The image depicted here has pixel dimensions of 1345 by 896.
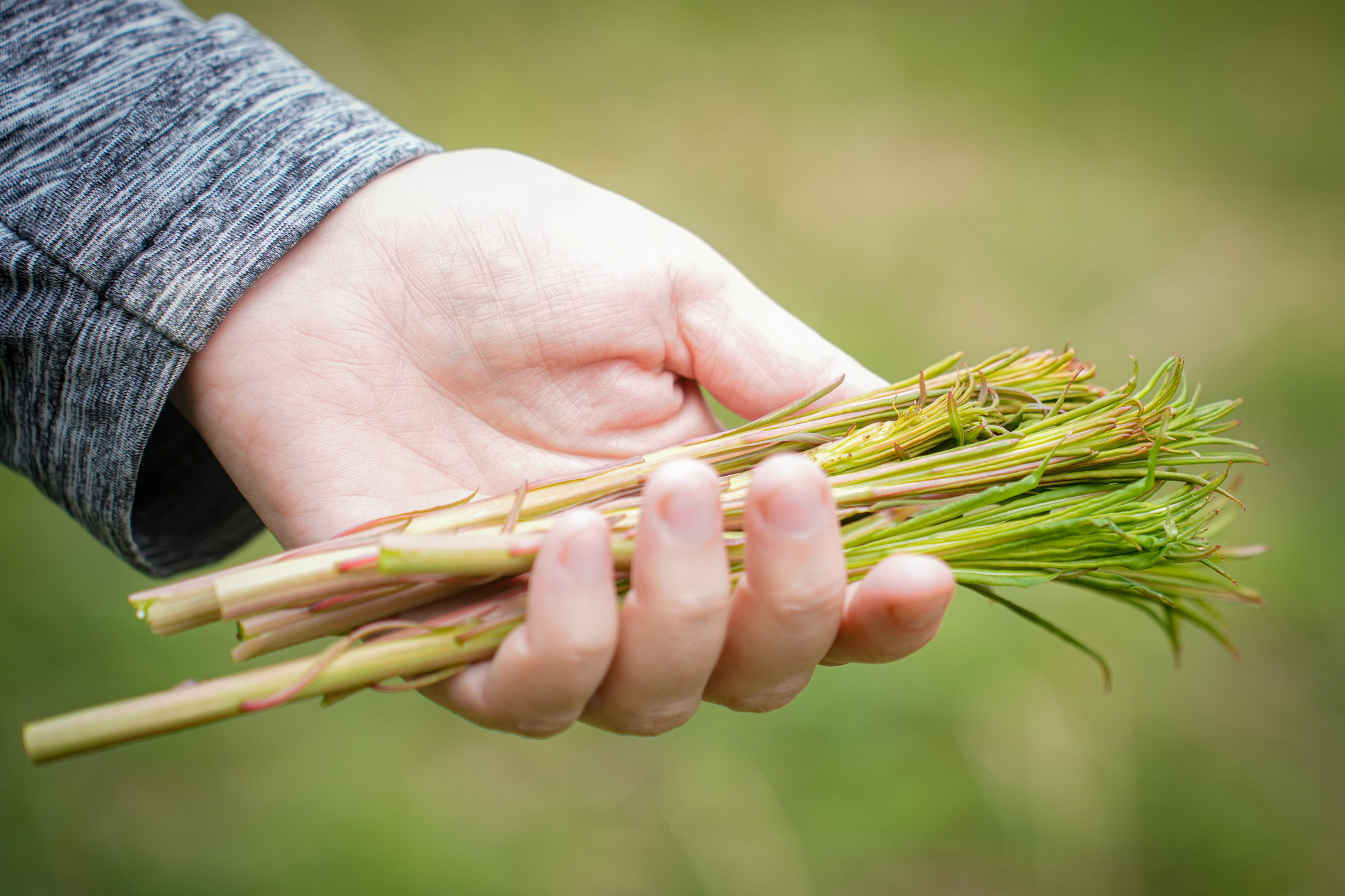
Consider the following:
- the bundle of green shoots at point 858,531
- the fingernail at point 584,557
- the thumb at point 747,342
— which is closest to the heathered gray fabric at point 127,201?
the bundle of green shoots at point 858,531

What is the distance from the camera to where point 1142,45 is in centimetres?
421

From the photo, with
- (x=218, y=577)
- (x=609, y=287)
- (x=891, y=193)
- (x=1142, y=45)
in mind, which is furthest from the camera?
(x=1142, y=45)

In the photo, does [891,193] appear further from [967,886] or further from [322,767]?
[322,767]

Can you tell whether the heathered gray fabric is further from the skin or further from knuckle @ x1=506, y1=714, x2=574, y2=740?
knuckle @ x1=506, y1=714, x2=574, y2=740

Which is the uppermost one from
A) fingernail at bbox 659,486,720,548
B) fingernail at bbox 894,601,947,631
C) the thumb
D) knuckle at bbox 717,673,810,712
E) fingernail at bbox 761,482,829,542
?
the thumb

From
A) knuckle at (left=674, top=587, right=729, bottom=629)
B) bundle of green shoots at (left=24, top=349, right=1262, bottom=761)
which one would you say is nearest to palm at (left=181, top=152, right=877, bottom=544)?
bundle of green shoots at (left=24, top=349, right=1262, bottom=761)

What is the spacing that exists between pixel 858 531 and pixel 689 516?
0.31 m

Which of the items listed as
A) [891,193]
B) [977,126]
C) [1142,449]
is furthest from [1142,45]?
[1142,449]

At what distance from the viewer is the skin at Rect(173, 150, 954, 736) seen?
0.99 meters

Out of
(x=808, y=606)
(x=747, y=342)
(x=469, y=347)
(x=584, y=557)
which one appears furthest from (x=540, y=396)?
(x=808, y=606)

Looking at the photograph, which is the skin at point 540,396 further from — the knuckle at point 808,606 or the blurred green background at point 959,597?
the blurred green background at point 959,597

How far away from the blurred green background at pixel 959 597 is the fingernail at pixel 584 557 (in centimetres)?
139

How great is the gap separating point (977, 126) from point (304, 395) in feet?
12.2

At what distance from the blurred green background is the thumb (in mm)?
1221
